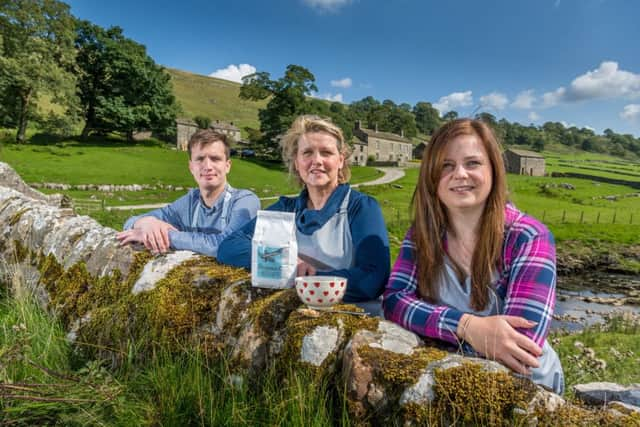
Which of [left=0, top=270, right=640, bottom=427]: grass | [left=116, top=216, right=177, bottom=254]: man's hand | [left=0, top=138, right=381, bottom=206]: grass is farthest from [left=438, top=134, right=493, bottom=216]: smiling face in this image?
[left=0, top=138, right=381, bottom=206]: grass

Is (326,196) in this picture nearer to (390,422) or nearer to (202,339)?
(202,339)

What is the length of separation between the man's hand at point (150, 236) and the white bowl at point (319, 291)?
1.47 meters

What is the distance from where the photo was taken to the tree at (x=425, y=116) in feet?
477

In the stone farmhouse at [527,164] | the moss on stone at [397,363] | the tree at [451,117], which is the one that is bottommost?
the moss on stone at [397,363]

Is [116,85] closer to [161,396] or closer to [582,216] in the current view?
[582,216]

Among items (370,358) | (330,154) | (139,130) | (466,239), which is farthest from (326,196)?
(139,130)

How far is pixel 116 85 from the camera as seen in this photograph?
2056 inches

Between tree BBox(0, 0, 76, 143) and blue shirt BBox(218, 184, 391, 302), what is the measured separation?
48239 mm

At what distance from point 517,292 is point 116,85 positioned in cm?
5984

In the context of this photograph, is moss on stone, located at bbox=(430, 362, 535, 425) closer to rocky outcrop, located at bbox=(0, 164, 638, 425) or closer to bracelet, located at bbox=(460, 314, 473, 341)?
rocky outcrop, located at bbox=(0, 164, 638, 425)

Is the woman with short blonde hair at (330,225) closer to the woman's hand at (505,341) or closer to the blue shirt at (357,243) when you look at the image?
the blue shirt at (357,243)

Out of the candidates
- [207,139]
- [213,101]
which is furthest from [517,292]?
[213,101]


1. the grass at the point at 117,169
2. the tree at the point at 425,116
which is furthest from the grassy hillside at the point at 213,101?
the grass at the point at 117,169

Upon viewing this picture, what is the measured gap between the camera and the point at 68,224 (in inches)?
144
